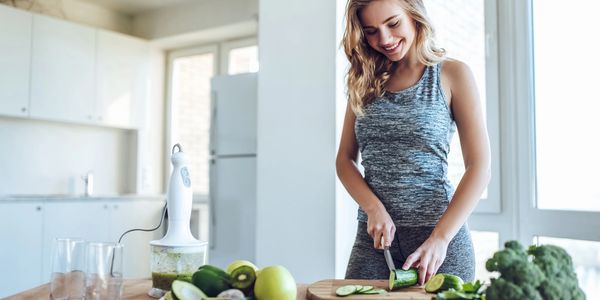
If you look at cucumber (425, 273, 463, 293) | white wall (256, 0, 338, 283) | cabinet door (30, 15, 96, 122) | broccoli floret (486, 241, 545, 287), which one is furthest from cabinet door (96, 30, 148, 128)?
broccoli floret (486, 241, 545, 287)

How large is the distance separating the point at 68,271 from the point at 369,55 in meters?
0.93

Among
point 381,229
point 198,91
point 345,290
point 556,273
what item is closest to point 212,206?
point 198,91

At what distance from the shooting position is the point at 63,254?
3.24 feet

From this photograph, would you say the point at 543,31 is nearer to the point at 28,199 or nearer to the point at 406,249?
the point at 406,249

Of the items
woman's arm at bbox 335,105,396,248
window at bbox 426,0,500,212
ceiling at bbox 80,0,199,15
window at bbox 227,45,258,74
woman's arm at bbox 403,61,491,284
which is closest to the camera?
woman's arm at bbox 403,61,491,284

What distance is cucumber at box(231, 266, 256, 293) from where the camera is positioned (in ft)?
2.96

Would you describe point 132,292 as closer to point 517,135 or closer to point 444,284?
point 444,284

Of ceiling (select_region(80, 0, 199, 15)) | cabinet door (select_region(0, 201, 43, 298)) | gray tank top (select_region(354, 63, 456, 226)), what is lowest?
cabinet door (select_region(0, 201, 43, 298))

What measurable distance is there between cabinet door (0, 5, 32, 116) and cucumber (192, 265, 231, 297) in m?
3.52

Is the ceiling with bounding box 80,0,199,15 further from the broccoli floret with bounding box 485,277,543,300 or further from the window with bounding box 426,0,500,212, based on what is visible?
the broccoli floret with bounding box 485,277,543,300

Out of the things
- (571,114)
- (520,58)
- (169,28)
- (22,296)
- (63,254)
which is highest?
(169,28)

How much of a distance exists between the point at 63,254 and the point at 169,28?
426cm

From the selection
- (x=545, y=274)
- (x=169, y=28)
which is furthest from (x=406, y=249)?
(x=169, y=28)

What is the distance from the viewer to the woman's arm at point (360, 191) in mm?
1282
